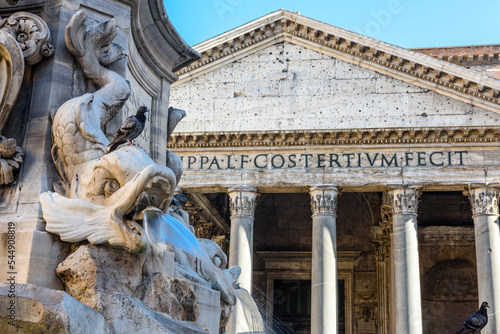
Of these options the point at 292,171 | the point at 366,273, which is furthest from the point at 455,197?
the point at 292,171

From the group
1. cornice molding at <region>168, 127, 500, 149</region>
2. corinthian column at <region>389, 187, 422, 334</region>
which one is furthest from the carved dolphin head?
cornice molding at <region>168, 127, 500, 149</region>

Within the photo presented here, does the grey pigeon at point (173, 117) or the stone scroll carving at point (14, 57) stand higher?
the grey pigeon at point (173, 117)

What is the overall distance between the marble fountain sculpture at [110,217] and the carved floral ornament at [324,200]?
12.6 metres

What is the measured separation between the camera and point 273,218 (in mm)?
22641

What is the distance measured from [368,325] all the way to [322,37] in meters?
8.57

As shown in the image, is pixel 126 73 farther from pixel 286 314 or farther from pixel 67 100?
pixel 286 314

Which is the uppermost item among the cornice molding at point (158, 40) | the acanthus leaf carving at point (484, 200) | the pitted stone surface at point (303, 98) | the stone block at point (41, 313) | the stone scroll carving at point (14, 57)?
the pitted stone surface at point (303, 98)

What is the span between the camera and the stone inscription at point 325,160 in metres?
16.0

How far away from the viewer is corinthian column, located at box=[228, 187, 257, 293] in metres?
15.6

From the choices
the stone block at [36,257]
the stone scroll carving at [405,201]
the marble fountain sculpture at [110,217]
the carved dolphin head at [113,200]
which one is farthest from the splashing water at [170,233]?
the stone scroll carving at [405,201]

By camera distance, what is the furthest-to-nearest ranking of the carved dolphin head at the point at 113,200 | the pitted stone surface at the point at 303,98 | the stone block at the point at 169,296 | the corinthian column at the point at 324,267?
the pitted stone surface at the point at 303,98, the corinthian column at the point at 324,267, the stone block at the point at 169,296, the carved dolphin head at the point at 113,200

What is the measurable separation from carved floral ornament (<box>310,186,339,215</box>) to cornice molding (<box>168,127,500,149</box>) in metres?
1.11

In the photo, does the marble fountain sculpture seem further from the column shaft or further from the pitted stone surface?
the pitted stone surface

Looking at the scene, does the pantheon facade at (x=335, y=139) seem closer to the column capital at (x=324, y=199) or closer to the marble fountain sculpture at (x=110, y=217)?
the column capital at (x=324, y=199)
